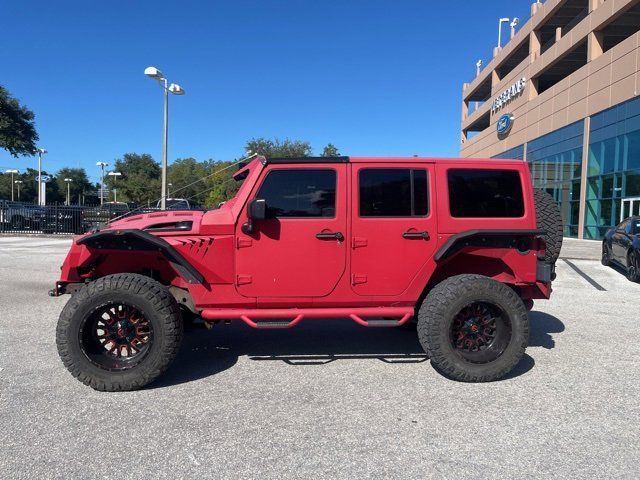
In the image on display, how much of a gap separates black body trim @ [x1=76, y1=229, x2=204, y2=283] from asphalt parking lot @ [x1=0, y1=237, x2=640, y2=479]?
0.96 metres

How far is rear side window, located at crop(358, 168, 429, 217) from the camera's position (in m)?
4.04

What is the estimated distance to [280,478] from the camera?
2555 mm

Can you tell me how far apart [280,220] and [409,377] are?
1800 millimetres

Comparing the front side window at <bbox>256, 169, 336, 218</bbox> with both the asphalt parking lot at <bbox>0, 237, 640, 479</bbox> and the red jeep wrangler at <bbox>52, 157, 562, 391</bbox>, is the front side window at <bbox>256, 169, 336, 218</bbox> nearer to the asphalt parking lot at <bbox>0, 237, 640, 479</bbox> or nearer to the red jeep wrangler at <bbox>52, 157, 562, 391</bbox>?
the red jeep wrangler at <bbox>52, 157, 562, 391</bbox>

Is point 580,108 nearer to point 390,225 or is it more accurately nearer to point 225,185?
point 225,185

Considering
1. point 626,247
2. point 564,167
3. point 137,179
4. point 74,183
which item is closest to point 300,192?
point 626,247

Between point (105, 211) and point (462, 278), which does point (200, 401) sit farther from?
point (105, 211)

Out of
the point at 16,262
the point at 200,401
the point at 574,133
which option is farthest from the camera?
the point at 574,133

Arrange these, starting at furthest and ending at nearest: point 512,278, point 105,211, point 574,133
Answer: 1. point 574,133
2. point 105,211
3. point 512,278

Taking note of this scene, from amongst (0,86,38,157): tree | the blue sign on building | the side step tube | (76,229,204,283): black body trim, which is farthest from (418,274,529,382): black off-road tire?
the blue sign on building

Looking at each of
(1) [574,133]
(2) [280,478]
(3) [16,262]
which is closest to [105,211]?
(3) [16,262]

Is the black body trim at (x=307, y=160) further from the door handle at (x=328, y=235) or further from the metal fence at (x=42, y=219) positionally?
the metal fence at (x=42, y=219)

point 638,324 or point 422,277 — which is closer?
point 422,277

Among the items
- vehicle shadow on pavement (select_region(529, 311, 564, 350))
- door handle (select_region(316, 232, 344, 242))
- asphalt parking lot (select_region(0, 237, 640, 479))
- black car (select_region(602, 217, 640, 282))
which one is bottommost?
asphalt parking lot (select_region(0, 237, 640, 479))
